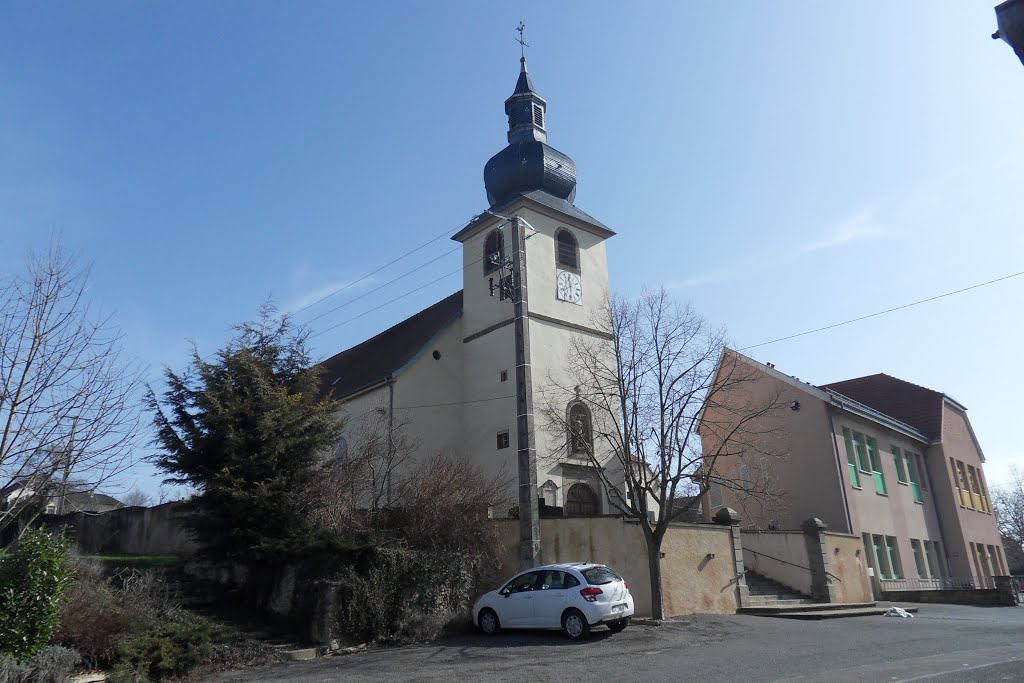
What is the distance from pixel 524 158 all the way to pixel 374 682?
2133cm

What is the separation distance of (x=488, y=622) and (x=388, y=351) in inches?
649

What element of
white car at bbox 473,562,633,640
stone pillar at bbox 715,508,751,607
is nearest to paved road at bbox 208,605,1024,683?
white car at bbox 473,562,633,640

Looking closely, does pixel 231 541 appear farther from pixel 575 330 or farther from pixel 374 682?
pixel 575 330

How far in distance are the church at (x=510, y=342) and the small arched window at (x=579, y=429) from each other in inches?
2.8

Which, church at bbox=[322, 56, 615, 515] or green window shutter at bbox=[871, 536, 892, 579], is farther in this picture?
green window shutter at bbox=[871, 536, 892, 579]

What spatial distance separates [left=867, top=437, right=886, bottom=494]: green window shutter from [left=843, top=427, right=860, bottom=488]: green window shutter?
4.80 feet

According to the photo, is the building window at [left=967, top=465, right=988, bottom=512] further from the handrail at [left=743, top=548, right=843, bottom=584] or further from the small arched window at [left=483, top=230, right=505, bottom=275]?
the small arched window at [left=483, top=230, right=505, bottom=275]

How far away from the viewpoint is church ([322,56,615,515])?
24047 mm

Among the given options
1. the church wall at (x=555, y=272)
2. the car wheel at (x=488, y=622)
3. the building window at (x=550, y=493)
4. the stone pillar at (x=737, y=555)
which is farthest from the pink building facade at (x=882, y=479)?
the car wheel at (x=488, y=622)

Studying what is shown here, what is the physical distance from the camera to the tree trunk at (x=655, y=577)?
53.2 ft

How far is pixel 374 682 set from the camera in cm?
1014

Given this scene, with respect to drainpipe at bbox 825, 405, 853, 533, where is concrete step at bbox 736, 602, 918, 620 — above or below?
below

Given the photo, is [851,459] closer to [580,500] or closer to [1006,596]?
[1006,596]

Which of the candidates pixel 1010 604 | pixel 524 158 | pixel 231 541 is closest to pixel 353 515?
pixel 231 541
